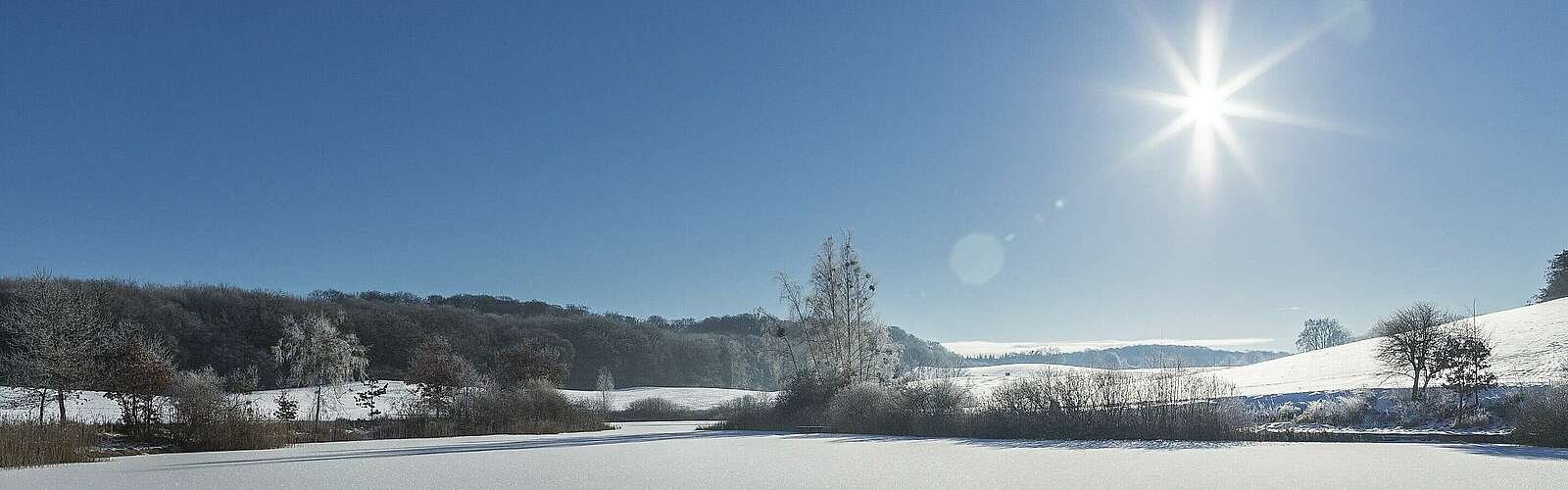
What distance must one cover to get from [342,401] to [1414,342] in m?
43.4

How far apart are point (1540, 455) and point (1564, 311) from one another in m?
28.2

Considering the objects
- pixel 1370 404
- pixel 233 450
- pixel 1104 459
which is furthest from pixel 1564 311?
pixel 233 450

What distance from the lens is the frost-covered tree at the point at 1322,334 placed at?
8931 cm

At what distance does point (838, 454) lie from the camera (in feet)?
45.6

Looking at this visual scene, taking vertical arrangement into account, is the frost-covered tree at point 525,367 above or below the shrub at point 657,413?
above

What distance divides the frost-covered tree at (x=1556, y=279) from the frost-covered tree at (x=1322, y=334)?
→ 27.9 m

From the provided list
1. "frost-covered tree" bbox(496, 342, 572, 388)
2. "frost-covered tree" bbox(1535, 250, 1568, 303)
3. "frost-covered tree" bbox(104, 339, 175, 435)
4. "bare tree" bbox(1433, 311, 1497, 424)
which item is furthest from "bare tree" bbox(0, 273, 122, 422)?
"frost-covered tree" bbox(1535, 250, 1568, 303)

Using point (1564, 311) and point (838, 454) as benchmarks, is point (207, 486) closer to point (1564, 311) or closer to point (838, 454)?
point (838, 454)

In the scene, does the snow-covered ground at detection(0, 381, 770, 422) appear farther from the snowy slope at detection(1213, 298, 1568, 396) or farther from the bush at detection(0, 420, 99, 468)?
the snowy slope at detection(1213, 298, 1568, 396)

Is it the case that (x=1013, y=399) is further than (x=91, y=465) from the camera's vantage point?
Yes

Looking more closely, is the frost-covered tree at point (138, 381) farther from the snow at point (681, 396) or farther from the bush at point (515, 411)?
the snow at point (681, 396)

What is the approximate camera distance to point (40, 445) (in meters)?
13.3

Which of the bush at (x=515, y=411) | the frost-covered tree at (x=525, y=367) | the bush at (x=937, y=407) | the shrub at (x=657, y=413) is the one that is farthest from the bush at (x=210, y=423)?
the shrub at (x=657, y=413)

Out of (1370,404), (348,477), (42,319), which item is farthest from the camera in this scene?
(42,319)
